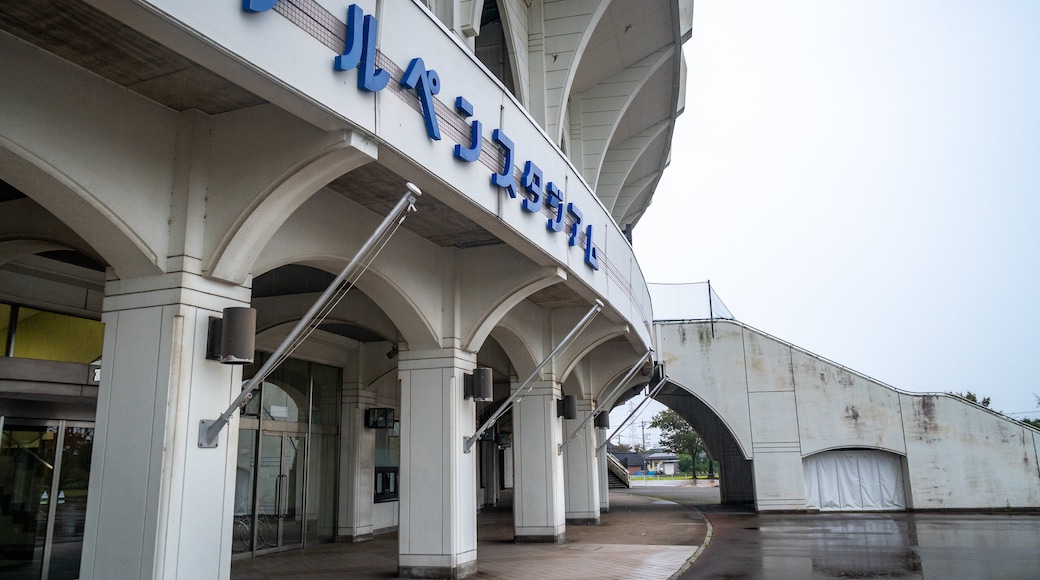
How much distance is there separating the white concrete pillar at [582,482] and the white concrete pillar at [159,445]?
13077mm

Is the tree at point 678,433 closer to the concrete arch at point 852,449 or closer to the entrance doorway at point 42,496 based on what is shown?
the concrete arch at point 852,449

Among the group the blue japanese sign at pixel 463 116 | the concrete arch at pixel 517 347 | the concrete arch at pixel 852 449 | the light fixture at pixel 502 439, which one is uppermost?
the blue japanese sign at pixel 463 116

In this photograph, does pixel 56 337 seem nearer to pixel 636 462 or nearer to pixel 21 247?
pixel 21 247

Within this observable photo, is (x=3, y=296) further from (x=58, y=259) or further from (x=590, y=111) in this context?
(x=590, y=111)

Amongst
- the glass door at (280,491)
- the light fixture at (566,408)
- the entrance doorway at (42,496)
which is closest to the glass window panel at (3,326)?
the entrance doorway at (42,496)

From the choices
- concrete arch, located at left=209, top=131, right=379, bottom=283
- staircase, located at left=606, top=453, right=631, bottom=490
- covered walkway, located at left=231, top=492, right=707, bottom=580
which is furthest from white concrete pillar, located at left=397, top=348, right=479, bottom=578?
staircase, located at left=606, top=453, right=631, bottom=490

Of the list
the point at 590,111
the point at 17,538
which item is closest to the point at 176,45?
the point at 17,538

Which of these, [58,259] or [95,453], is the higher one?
[58,259]

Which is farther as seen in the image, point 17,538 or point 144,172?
point 17,538

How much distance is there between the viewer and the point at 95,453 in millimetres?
5438

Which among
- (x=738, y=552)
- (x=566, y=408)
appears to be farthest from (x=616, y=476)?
(x=738, y=552)

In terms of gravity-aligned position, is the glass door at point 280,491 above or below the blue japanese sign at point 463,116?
below

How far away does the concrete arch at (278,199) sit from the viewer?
541 cm

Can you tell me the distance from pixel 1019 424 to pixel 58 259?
22.0 meters
